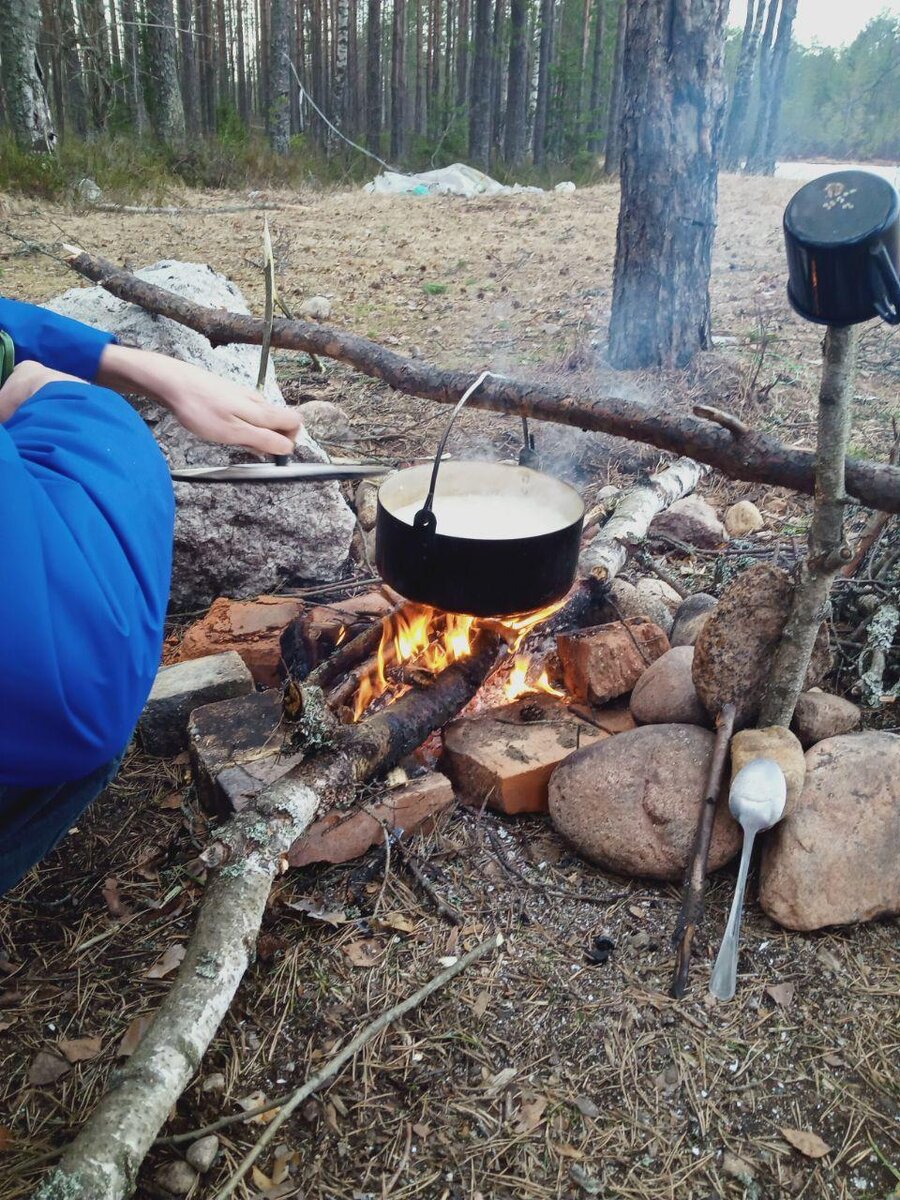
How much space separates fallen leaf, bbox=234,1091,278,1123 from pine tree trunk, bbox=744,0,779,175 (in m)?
23.0

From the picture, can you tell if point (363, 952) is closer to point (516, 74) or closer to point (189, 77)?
point (516, 74)

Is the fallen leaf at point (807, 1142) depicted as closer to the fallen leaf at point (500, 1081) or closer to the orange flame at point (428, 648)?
the fallen leaf at point (500, 1081)

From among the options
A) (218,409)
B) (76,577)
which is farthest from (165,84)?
(76,577)

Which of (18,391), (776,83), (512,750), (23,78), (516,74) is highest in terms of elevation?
(776,83)

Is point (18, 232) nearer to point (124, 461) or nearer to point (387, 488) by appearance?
point (387, 488)

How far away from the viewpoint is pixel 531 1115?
162 cm

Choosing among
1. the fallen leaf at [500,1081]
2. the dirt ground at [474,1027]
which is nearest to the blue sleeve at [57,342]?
the dirt ground at [474,1027]

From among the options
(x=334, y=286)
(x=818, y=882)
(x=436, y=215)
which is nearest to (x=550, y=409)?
(x=818, y=882)

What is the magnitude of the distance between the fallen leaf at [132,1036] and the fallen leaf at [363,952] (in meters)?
0.45

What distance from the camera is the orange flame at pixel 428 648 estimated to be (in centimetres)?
265

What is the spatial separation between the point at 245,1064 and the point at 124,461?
4.07ft

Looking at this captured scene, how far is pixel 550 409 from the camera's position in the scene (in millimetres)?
3088

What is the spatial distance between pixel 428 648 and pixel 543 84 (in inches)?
1027

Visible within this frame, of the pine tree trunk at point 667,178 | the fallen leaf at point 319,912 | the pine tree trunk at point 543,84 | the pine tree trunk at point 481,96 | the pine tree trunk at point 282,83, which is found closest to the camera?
the fallen leaf at point 319,912
